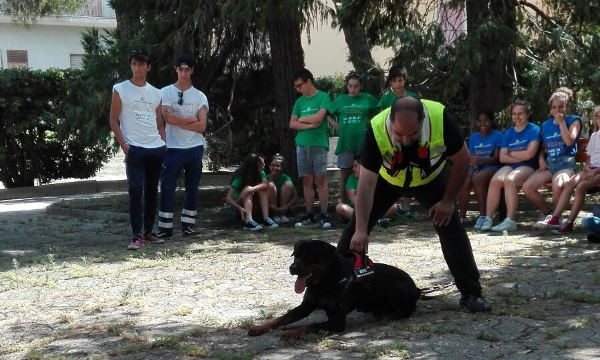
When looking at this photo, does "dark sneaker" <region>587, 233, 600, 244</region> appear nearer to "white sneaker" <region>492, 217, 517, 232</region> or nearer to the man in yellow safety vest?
"white sneaker" <region>492, 217, 517, 232</region>

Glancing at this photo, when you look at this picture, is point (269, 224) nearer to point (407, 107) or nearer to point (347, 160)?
point (347, 160)

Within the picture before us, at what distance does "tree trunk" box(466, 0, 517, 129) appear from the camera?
10.1m

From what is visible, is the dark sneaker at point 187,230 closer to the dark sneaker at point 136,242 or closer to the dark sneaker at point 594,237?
the dark sneaker at point 136,242

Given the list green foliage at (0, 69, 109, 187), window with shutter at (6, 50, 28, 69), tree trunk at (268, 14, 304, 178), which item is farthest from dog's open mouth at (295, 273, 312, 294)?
window with shutter at (6, 50, 28, 69)

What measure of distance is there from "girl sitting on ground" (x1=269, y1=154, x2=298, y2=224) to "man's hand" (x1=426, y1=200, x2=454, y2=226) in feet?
17.6

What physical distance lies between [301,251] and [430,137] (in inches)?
38.3

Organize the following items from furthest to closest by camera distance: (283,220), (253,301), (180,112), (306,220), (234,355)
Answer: (283,220) → (306,220) → (180,112) → (253,301) → (234,355)

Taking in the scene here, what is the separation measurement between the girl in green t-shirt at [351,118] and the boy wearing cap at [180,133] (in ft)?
5.32

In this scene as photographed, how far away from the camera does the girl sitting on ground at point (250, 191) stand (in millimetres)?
10281

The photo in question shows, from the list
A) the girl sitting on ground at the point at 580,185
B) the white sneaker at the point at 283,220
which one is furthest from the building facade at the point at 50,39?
the girl sitting on ground at the point at 580,185

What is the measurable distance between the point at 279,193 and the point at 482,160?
2.46 meters

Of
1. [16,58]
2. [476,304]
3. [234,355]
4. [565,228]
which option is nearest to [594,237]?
[565,228]

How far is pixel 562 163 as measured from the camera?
30.8ft

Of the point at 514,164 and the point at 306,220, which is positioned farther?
the point at 306,220
